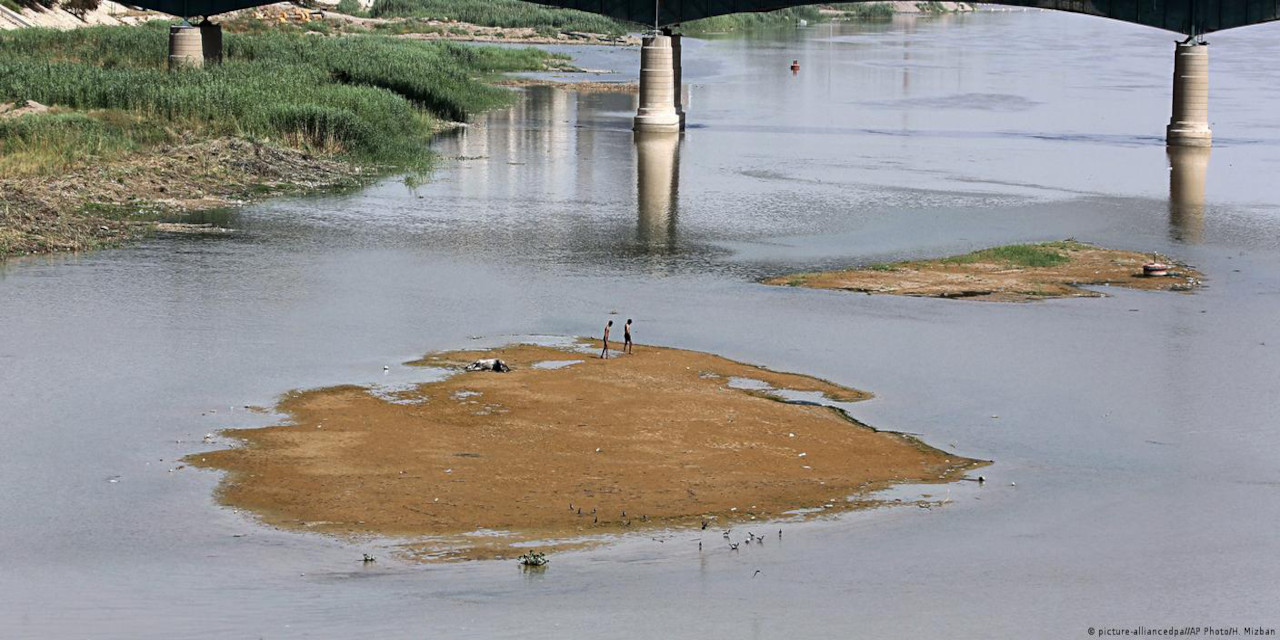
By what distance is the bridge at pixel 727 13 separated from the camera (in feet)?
247

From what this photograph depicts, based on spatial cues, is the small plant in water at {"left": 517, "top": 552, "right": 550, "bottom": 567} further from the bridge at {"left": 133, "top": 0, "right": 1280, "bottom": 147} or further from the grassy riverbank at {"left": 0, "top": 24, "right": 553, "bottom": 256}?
the bridge at {"left": 133, "top": 0, "right": 1280, "bottom": 147}

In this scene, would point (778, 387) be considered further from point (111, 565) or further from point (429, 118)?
point (429, 118)

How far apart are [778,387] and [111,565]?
12911 millimetres

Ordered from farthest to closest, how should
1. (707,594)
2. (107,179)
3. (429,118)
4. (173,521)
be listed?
(429,118)
(107,179)
(173,521)
(707,594)

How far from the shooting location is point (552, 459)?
24609mm

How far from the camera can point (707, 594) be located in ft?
65.2

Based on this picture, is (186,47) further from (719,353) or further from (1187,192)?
(719,353)

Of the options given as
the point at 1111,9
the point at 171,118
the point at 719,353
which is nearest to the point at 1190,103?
the point at 1111,9

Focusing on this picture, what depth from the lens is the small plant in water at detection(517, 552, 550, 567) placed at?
20.3 metres

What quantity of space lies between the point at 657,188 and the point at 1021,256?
18412 millimetres

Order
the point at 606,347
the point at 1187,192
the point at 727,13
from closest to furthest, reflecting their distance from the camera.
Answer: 1. the point at 606,347
2. the point at 1187,192
3. the point at 727,13

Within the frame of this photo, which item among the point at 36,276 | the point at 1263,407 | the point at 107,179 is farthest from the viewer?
the point at 107,179

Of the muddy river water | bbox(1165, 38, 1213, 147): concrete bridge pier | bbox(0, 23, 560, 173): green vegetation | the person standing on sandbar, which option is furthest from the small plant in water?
bbox(1165, 38, 1213, 147): concrete bridge pier

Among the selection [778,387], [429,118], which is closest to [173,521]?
[778,387]
